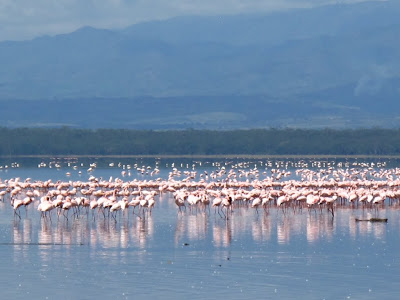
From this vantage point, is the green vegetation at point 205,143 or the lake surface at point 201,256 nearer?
the lake surface at point 201,256

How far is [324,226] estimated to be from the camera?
3475cm

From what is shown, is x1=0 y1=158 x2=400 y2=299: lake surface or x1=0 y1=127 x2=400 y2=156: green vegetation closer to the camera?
x1=0 y1=158 x2=400 y2=299: lake surface

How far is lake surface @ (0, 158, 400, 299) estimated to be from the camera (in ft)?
74.2

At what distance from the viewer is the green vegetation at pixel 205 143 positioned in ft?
424

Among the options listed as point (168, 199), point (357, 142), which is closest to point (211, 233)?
point (168, 199)

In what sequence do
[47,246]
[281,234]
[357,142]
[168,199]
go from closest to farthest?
[47,246] < [281,234] < [168,199] < [357,142]

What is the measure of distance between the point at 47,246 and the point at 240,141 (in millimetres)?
105215

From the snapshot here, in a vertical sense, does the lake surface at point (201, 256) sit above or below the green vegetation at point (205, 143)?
below

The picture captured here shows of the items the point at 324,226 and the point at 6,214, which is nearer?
the point at 324,226

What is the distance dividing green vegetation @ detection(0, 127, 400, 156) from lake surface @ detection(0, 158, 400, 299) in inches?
3541

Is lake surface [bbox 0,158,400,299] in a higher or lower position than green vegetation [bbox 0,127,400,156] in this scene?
lower

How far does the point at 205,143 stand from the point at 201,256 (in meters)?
106

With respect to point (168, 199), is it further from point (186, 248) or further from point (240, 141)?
point (240, 141)

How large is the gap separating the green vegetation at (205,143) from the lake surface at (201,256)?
8994 cm
